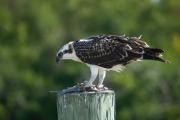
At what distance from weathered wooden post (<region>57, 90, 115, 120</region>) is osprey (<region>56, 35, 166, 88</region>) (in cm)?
97

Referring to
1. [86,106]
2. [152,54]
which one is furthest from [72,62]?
[86,106]

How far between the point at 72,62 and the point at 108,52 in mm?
17740

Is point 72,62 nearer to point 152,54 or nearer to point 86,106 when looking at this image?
point 152,54

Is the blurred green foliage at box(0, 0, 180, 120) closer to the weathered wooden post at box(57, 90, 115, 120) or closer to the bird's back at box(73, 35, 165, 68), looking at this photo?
the bird's back at box(73, 35, 165, 68)

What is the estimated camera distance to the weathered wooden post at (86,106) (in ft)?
27.2

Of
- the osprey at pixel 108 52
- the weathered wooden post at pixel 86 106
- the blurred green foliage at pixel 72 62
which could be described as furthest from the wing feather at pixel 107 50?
the blurred green foliage at pixel 72 62

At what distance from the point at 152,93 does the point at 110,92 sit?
17328 millimetres

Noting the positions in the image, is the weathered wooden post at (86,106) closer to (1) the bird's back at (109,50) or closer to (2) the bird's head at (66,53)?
(1) the bird's back at (109,50)

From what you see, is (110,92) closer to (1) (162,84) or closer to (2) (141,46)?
(2) (141,46)

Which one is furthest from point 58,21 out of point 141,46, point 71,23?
point 141,46

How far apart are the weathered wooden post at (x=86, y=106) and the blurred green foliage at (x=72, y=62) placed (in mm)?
14835

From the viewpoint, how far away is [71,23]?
1350 inches

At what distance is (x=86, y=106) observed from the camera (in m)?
8.31

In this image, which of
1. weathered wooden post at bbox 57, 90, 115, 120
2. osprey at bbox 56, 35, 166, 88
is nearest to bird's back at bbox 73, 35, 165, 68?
osprey at bbox 56, 35, 166, 88
